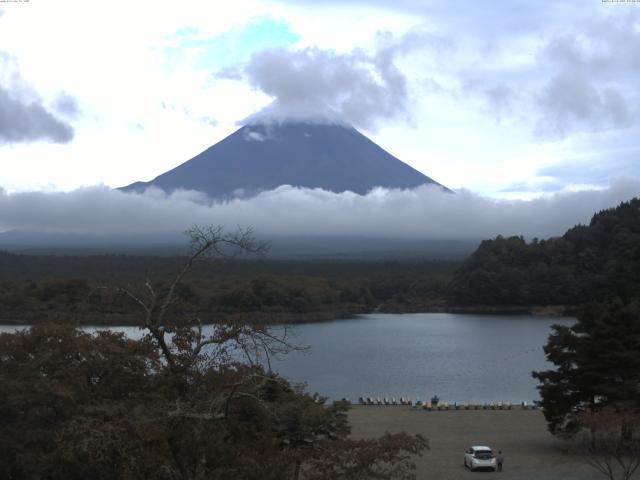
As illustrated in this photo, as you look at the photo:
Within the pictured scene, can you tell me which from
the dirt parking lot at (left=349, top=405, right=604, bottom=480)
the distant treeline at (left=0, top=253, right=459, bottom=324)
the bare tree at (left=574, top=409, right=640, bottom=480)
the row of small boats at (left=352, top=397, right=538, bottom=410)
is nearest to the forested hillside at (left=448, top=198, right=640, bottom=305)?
the distant treeline at (left=0, top=253, right=459, bottom=324)

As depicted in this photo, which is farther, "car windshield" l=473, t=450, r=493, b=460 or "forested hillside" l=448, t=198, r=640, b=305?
"forested hillside" l=448, t=198, r=640, b=305

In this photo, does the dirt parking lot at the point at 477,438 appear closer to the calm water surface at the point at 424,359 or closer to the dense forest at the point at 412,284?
the calm water surface at the point at 424,359

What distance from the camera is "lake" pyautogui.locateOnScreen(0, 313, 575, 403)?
77.9 feet

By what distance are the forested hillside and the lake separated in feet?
24.2

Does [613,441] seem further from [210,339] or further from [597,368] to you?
[210,339]

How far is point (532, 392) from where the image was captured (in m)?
22.8

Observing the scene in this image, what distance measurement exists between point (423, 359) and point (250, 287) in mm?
20678

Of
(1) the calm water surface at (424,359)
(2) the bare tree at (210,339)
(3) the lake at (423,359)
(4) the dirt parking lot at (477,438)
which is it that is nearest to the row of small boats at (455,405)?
(4) the dirt parking lot at (477,438)

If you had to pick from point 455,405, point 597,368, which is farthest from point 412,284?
point 597,368

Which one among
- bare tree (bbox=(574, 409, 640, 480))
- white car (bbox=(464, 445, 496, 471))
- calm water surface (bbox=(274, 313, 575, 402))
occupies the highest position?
bare tree (bbox=(574, 409, 640, 480))

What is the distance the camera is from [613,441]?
11.1 m

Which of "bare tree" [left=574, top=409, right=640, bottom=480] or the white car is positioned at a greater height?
"bare tree" [left=574, top=409, right=640, bottom=480]

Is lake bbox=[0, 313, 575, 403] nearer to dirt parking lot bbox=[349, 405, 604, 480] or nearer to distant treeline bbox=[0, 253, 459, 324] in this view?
dirt parking lot bbox=[349, 405, 604, 480]

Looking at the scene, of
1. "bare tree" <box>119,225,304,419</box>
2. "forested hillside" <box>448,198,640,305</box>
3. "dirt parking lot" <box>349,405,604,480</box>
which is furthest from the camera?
"forested hillside" <box>448,198,640,305</box>
